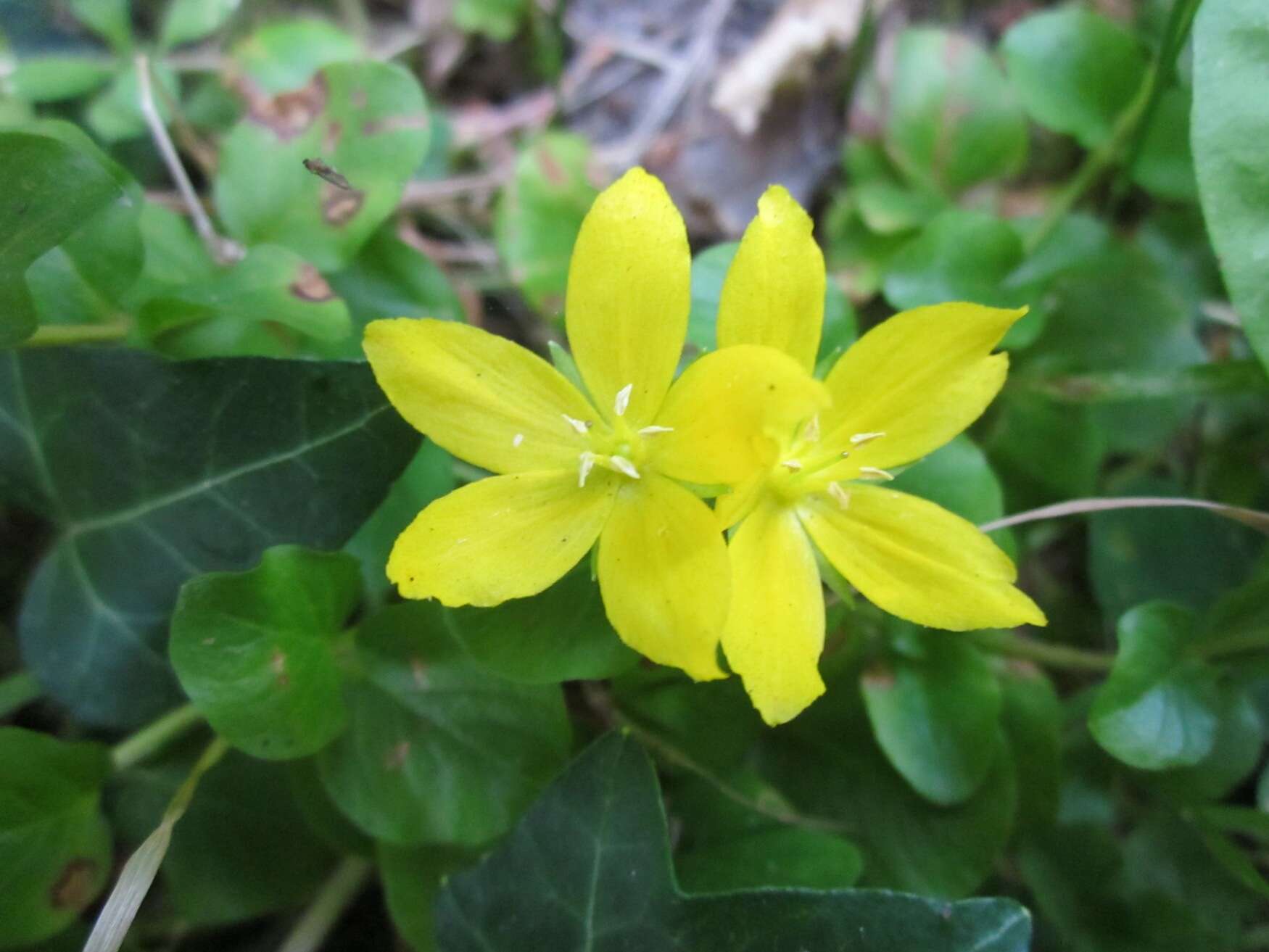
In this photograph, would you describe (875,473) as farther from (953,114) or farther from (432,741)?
(953,114)

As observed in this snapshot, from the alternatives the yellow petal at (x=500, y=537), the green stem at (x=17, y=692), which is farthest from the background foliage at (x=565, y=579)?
the yellow petal at (x=500, y=537)

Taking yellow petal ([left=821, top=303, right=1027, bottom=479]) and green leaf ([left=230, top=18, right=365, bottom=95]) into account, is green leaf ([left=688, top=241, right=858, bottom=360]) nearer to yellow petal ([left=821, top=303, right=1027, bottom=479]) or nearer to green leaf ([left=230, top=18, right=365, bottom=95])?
yellow petal ([left=821, top=303, right=1027, bottom=479])

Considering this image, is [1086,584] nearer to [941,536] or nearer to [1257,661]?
[1257,661]

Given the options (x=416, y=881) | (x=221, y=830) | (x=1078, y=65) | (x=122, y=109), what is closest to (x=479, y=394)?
(x=416, y=881)

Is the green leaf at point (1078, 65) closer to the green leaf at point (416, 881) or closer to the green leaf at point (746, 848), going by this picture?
the green leaf at point (746, 848)

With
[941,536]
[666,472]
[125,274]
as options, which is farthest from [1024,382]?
[125,274]

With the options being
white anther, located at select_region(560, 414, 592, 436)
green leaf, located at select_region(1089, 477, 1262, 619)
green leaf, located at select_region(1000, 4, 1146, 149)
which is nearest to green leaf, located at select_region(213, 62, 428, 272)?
white anther, located at select_region(560, 414, 592, 436)

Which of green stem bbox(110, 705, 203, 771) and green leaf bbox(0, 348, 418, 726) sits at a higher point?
green leaf bbox(0, 348, 418, 726)
